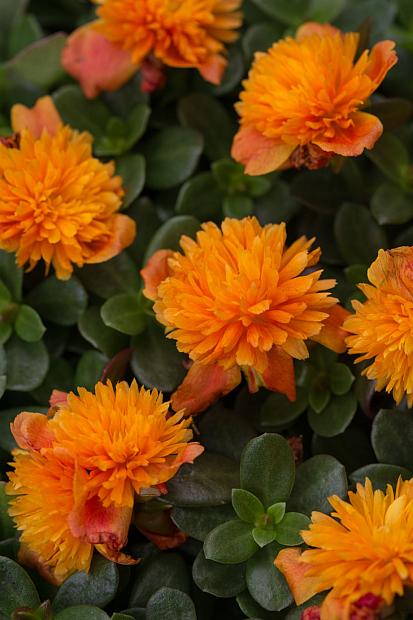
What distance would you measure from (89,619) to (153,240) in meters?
0.42

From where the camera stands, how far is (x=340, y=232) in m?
1.03

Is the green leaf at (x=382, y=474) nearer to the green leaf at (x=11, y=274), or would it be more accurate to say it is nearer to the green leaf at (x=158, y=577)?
the green leaf at (x=158, y=577)

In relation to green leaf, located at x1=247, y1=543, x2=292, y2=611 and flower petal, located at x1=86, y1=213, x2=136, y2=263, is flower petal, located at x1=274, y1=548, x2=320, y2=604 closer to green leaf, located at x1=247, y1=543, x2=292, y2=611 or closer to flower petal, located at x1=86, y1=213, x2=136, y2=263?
green leaf, located at x1=247, y1=543, x2=292, y2=611

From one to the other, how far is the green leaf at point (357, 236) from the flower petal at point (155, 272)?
0.71 ft

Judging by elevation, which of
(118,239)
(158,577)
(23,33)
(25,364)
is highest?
(23,33)

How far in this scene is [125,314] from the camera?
0.97 m

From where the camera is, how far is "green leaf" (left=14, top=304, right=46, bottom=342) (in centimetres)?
97

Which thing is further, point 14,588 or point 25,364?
point 25,364

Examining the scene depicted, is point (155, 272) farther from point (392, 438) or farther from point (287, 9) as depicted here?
point (287, 9)

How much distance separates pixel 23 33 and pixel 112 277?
0.41m

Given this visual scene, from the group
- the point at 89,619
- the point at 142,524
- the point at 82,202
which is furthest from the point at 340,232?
the point at 89,619

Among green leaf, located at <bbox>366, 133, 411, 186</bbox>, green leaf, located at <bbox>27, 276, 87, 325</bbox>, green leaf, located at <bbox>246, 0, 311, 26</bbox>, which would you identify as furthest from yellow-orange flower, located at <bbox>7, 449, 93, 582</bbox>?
green leaf, located at <bbox>246, 0, 311, 26</bbox>

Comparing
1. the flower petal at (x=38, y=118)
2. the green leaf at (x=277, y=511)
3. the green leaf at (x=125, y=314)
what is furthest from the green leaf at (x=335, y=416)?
the flower petal at (x=38, y=118)

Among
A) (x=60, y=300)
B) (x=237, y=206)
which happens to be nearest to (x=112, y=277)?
(x=60, y=300)
